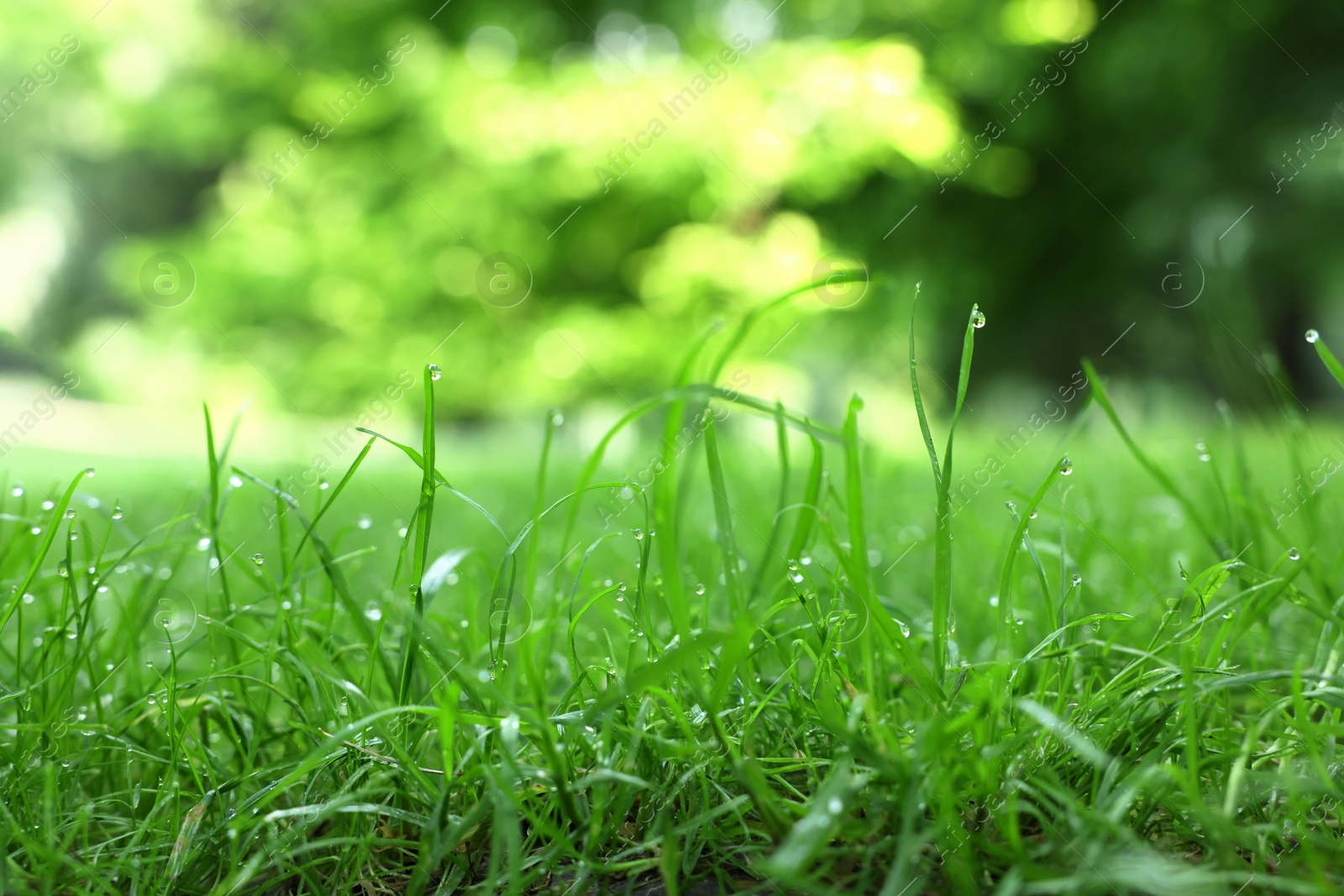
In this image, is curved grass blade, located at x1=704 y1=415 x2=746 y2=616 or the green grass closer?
the green grass

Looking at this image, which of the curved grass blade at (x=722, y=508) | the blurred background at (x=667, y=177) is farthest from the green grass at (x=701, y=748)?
the blurred background at (x=667, y=177)

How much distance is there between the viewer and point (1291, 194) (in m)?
9.97

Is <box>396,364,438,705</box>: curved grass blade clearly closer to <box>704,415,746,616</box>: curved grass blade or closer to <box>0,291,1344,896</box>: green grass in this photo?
<box>0,291,1344,896</box>: green grass

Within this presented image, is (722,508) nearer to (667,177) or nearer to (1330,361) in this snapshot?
(1330,361)

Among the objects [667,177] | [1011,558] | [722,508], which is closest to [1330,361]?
[1011,558]

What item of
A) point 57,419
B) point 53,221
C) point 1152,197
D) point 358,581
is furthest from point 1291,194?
point 53,221

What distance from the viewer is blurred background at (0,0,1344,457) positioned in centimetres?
859

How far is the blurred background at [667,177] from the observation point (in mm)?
8594

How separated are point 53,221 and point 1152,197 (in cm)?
2062

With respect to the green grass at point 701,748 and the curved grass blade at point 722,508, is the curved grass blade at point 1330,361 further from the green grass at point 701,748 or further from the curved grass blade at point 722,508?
the curved grass blade at point 722,508

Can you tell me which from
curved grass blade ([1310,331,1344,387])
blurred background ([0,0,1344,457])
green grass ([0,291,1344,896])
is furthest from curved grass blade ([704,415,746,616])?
blurred background ([0,0,1344,457])

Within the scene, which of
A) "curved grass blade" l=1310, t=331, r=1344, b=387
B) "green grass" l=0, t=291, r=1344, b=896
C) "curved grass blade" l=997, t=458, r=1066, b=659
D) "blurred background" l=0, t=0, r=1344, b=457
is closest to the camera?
"green grass" l=0, t=291, r=1344, b=896

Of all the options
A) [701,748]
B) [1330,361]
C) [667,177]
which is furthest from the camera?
[667,177]

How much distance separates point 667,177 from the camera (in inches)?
355
